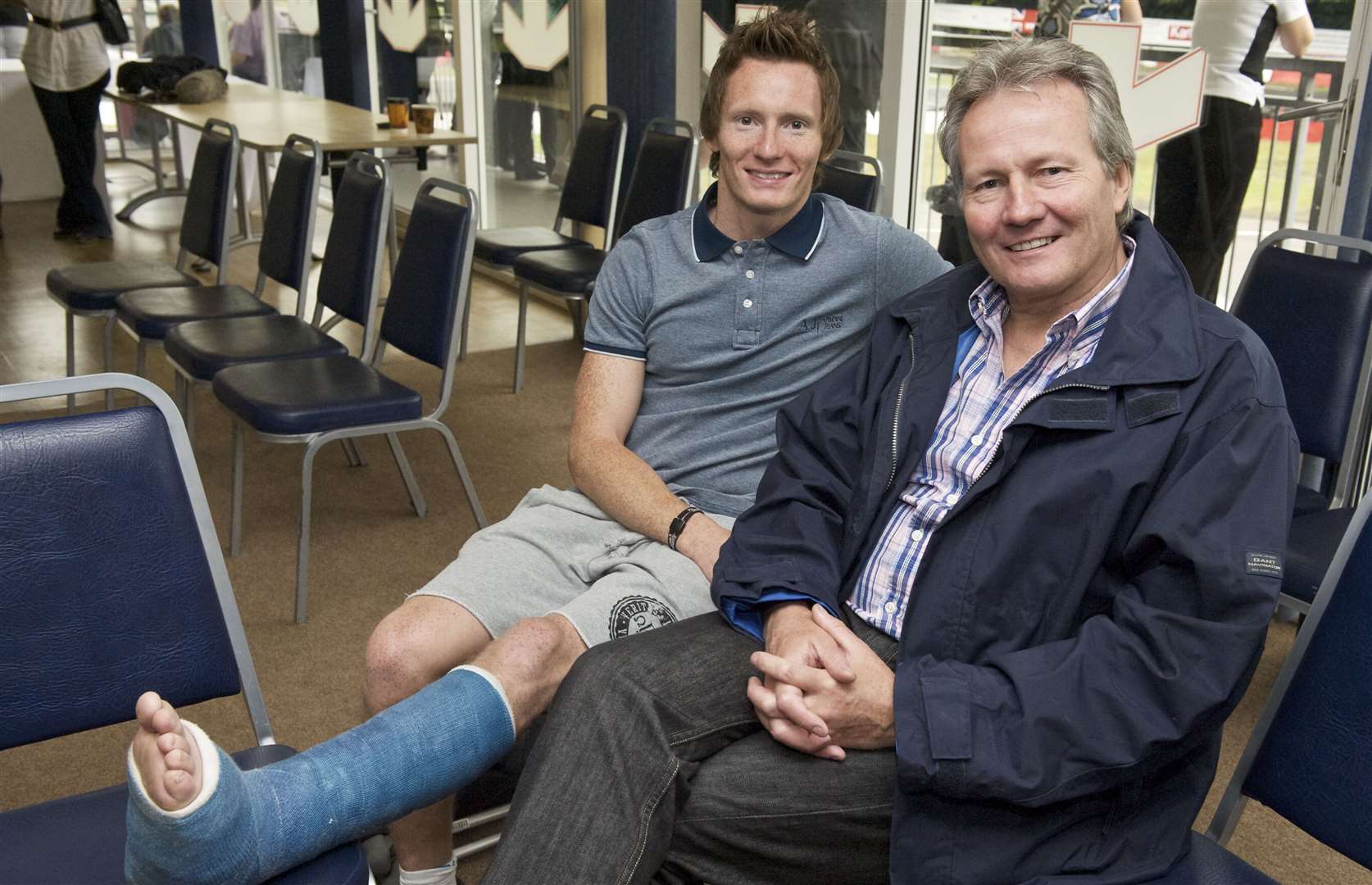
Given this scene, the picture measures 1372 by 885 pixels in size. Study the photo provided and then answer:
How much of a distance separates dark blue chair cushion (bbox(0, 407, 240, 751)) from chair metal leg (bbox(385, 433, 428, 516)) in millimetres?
1567

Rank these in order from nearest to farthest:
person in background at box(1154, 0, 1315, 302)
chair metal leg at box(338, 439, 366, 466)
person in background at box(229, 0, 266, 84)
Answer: person in background at box(1154, 0, 1315, 302), chair metal leg at box(338, 439, 366, 466), person in background at box(229, 0, 266, 84)

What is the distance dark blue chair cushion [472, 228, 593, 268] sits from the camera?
4359 millimetres

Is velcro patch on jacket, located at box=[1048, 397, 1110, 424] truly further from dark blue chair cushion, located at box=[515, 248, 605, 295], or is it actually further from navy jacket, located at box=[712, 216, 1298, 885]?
dark blue chair cushion, located at box=[515, 248, 605, 295]

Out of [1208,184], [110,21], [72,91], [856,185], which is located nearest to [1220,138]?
[1208,184]

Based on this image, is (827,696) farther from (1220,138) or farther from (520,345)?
(520,345)

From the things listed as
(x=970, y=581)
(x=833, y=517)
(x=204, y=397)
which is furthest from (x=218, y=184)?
(x=970, y=581)

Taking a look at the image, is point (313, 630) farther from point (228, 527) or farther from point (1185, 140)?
point (1185, 140)

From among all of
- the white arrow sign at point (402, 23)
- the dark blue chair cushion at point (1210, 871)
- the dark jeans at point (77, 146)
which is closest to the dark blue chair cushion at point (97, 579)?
the dark blue chair cushion at point (1210, 871)

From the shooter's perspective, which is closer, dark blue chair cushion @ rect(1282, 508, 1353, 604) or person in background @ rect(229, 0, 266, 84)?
dark blue chair cushion @ rect(1282, 508, 1353, 604)

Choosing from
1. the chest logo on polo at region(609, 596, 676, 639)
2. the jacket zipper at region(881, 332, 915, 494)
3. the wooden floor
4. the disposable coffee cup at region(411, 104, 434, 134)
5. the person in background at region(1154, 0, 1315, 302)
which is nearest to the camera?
the jacket zipper at region(881, 332, 915, 494)

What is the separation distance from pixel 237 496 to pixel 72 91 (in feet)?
14.5

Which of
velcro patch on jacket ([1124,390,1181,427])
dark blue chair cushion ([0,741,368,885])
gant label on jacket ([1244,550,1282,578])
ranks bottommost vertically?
dark blue chair cushion ([0,741,368,885])

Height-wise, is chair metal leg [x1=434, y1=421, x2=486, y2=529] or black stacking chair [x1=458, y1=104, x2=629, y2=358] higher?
black stacking chair [x1=458, y1=104, x2=629, y2=358]

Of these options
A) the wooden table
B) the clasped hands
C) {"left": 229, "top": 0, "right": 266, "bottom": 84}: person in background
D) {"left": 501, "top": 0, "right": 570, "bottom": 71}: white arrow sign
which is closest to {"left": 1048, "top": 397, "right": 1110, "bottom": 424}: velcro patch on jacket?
the clasped hands
